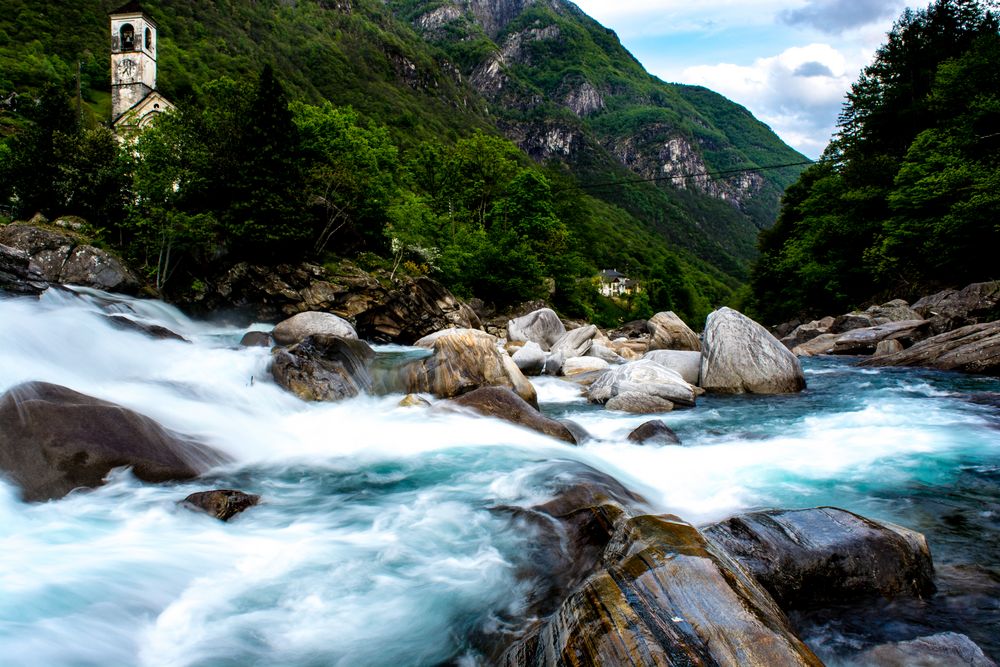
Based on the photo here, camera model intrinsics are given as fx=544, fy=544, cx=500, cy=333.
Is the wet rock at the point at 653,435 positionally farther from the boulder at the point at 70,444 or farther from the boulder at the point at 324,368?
the boulder at the point at 70,444

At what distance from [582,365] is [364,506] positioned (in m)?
13.3

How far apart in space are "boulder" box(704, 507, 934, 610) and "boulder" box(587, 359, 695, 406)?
8.69 meters

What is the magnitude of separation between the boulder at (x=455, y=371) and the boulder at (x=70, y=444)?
5.71 metres

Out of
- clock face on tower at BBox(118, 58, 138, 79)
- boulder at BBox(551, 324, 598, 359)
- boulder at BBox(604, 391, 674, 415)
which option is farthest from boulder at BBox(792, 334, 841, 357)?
clock face on tower at BBox(118, 58, 138, 79)

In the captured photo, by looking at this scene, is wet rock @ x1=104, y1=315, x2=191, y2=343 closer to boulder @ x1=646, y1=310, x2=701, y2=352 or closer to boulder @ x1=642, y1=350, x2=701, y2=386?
boulder @ x1=642, y1=350, x2=701, y2=386

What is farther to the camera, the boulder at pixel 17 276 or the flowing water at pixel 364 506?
the boulder at pixel 17 276

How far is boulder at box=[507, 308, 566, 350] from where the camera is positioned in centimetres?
2755

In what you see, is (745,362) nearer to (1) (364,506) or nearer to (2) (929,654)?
(1) (364,506)

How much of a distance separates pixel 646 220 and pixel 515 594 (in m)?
170

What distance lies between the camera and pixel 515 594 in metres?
4.39

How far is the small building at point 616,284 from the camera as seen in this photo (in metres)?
94.1

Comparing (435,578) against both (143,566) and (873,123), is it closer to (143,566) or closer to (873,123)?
(143,566)

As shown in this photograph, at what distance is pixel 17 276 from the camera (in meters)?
12.9

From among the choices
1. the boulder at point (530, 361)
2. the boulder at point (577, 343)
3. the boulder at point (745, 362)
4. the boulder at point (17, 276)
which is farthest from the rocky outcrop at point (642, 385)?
the boulder at point (17, 276)
